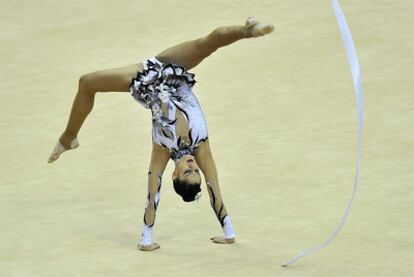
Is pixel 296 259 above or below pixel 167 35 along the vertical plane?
below

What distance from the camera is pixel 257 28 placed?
7.26 metres

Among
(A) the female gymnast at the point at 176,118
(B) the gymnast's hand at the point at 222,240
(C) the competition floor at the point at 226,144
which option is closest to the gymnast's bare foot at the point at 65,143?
(C) the competition floor at the point at 226,144

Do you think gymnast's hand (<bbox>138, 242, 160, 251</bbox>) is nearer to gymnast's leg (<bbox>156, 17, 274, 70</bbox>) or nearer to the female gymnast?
the female gymnast

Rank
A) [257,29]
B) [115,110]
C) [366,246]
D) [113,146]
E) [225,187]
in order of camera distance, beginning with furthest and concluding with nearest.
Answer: [115,110] < [113,146] < [225,187] < [366,246] < [257,29]

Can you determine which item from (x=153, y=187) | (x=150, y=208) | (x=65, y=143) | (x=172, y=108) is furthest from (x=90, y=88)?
(x=150, y=208)

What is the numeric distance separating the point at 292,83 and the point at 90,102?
3.72 metres

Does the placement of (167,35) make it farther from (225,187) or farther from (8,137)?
(225,187)

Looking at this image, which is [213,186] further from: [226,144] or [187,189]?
[226,144]

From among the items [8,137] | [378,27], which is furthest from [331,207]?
[378,27]

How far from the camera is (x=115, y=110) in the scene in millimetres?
11375

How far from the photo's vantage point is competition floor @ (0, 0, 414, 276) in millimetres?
7914

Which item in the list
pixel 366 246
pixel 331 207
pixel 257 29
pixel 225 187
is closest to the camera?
pixel 257 29

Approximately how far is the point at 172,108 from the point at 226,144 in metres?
2.64

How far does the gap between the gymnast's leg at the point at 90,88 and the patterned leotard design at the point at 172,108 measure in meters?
0.13
